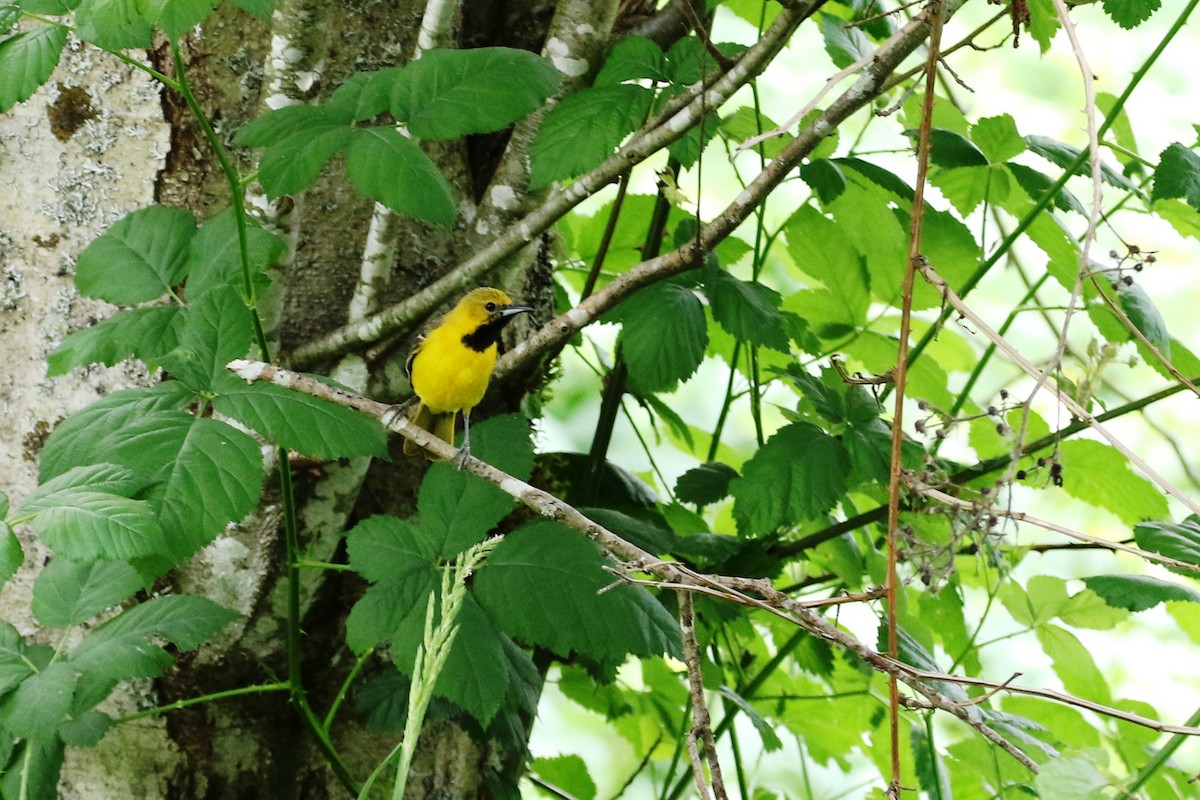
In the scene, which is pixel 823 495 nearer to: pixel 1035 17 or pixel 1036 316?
pixel 1035 17

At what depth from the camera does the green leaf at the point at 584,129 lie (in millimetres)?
1918

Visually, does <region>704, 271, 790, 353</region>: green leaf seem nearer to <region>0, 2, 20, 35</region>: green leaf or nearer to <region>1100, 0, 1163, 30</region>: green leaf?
<region>1100, 0, 1163, 30</region>: green leaf

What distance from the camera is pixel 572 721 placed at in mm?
4957

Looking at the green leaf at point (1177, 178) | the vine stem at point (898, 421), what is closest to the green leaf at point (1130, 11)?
the green leaf at point (1177, 178)

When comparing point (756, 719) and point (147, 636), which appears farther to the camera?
point (756, 719)

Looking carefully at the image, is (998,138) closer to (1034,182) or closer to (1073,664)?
(1034,182)

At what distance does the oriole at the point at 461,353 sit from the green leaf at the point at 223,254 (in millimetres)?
564

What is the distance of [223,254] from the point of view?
1.80m

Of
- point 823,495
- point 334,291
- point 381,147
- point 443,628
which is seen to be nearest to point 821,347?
point 823,495

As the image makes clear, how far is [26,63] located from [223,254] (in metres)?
0.40

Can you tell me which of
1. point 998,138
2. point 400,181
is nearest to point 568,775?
point 400,181

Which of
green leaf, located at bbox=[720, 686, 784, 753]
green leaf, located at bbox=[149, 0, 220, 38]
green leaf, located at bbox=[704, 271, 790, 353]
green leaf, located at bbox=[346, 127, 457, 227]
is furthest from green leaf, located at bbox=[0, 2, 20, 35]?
green leaf, located at bbox=[720, 686, 784, 753]

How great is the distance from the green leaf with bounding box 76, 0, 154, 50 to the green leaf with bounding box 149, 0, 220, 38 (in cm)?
2

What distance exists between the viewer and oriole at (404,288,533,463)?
239 cm
